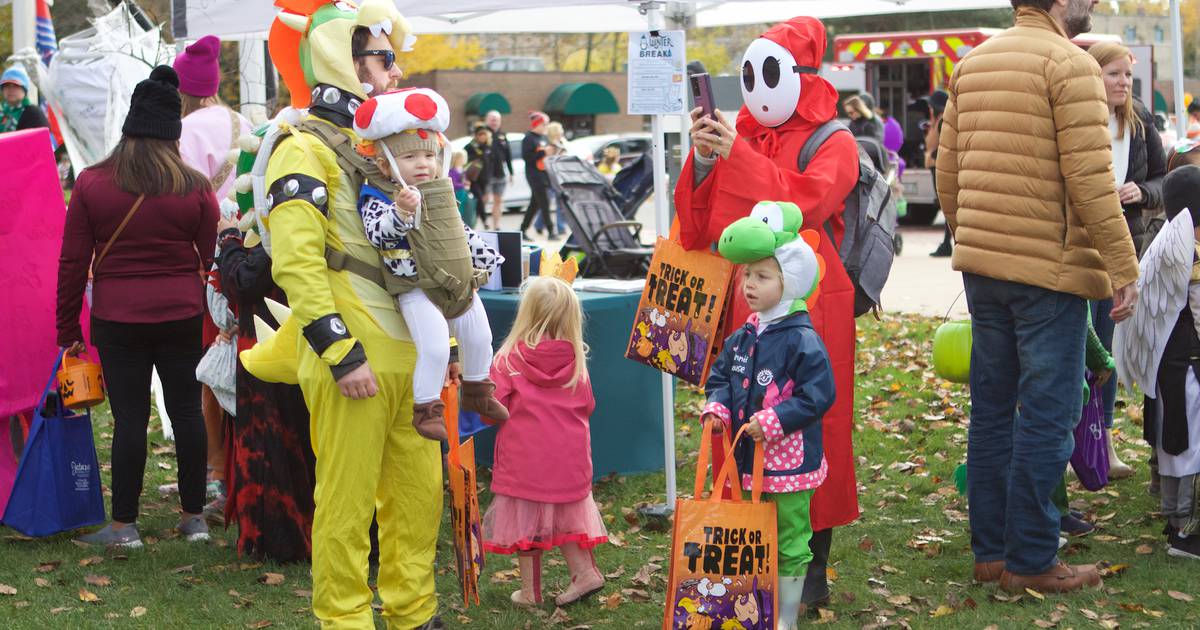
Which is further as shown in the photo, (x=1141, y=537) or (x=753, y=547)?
Answer: (x=1141, y=537)

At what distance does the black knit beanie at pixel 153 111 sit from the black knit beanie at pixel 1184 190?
3945mm

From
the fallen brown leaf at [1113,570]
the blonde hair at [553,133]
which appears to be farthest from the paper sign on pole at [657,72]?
the blonde hair at [553,133]

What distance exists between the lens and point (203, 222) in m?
5.64

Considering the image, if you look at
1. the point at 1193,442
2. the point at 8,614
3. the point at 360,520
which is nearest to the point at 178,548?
the point at 8,614

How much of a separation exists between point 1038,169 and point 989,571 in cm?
150

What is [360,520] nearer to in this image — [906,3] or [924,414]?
[924,414]

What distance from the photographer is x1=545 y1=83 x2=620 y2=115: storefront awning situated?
144ft

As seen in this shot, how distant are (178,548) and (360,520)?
204cm

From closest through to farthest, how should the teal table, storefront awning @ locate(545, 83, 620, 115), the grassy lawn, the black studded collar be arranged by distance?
the black studded collar
the grassy lawn
the teal table
storefront awning @ locate(545, 83, 620, 115)

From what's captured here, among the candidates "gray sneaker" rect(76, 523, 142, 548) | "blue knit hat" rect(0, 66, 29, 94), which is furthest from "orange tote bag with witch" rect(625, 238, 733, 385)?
"blue knit hat" rect(0, 66, 29, 94)

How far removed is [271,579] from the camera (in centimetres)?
532

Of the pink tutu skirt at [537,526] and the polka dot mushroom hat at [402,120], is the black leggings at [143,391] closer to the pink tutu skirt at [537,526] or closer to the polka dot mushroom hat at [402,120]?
the pink tutu skirt at [537,526]

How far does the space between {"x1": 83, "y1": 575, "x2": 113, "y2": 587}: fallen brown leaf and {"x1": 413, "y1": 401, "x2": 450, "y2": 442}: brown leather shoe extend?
2.11 m

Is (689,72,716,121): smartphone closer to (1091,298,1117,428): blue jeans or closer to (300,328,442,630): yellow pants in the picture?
(300,328,442,630): yellow pants
